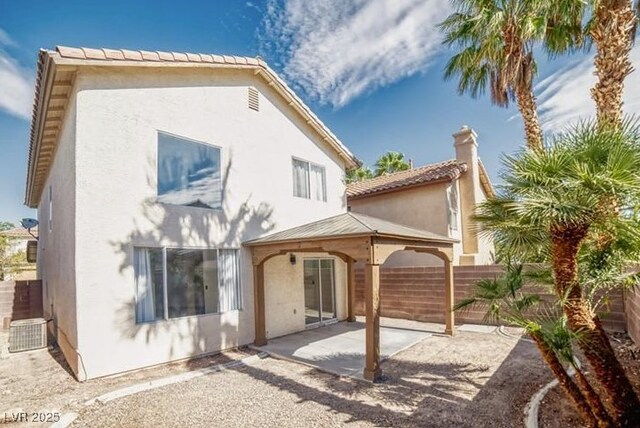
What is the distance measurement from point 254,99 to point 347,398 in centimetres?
943

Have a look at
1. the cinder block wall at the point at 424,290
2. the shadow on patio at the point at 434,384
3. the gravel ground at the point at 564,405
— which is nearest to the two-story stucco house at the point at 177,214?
the shadow on patio at the point at 434,384

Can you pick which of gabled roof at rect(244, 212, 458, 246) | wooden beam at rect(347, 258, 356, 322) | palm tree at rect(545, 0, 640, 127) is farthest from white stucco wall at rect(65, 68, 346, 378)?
palm tree at rect(545, 0, 640, 127)

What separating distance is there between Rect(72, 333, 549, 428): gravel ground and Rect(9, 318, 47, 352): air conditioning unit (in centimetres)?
644

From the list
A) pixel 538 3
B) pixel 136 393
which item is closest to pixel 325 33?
pixel 538 3

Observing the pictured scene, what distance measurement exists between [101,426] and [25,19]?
35.2ft

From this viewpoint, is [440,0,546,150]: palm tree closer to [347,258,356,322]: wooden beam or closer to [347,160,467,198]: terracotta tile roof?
[347,160,467,198]: terracotta tile roof

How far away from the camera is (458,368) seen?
8125mm

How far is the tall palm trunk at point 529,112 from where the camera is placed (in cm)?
→ 1181

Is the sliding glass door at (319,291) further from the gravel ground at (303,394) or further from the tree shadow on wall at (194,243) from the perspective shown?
the gravel ground at (303,394)

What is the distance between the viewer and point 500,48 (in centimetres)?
1207

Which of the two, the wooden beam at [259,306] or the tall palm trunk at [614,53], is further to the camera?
the wooden beam at [259,306]

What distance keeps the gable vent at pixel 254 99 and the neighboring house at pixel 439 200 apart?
8232 millimetres

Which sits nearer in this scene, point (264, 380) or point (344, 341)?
point (264, 380)

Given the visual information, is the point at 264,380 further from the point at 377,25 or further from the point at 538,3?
the point at 538,3
